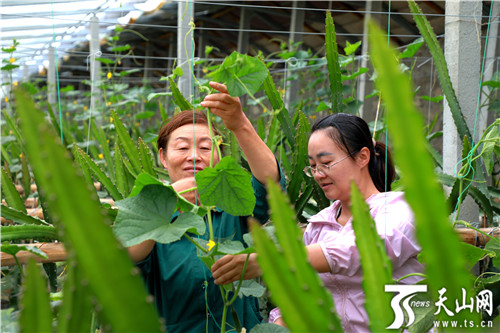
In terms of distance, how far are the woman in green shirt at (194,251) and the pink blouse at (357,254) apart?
16 centimetres

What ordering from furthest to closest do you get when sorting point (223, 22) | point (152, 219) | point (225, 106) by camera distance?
point (223, 22) → point (225, 106) → point (152, 219)

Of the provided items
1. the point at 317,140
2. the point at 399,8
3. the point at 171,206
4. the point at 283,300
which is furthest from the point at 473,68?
the point at 399,8

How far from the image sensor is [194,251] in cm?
114

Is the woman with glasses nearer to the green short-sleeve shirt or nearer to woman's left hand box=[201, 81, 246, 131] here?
the green short-sleeve shirt

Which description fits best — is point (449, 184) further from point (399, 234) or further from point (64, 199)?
point (64, 199)

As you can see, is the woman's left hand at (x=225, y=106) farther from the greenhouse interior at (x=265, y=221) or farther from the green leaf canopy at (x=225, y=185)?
the green leaf canopy at (x=225, y=185)

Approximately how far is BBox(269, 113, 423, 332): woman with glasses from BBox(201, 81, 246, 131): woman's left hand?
245 mm

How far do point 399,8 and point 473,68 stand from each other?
143 inches

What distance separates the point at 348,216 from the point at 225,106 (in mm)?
431

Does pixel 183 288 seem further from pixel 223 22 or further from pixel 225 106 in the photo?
pixel 223 22

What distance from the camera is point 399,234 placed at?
40.9 inches

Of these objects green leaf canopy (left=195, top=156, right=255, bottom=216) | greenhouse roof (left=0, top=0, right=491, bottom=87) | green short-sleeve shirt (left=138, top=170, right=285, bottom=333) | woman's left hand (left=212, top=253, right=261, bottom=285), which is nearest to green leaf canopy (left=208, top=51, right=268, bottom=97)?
green leaf canopy (left=195, top=156, right=255, bottom=216)

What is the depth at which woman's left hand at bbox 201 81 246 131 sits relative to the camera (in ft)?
2.96

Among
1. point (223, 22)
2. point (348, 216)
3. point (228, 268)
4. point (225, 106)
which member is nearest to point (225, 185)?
point (228, 268)
